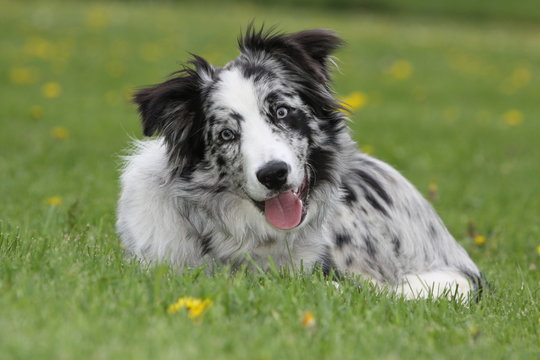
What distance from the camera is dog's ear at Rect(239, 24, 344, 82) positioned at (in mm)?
4367

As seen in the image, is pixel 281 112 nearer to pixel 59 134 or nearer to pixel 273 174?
pixel 273 174

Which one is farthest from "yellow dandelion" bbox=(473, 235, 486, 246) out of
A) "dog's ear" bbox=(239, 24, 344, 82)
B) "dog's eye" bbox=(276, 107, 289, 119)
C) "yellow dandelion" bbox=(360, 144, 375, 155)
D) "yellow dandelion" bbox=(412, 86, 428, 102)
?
"yellow dandelion" bbox=(412, 86, 428, 102)

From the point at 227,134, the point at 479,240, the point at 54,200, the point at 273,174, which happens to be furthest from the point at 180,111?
the point at 479,240

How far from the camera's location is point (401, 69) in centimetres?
1593

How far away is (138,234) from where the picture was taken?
173 inches

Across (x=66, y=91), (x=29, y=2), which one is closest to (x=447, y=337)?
(x=66, y=91)

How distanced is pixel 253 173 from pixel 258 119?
1.09 ft

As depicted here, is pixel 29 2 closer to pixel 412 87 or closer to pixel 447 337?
pixel 412 87

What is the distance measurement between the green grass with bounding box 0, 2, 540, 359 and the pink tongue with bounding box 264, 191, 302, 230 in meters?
0.35

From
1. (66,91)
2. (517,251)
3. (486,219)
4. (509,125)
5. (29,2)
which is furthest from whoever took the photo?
(29,2)

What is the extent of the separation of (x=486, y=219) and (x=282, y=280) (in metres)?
3.69

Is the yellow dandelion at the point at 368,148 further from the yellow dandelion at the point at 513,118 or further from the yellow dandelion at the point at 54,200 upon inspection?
the yellow dandelion at the point at 54,200

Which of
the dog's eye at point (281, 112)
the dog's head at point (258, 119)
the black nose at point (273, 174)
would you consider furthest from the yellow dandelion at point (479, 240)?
the black nose at point (273, 174)

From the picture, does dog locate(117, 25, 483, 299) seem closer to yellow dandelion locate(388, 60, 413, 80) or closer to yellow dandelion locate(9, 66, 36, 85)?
yellow dandelion locate(9, 66, 36, 85)
